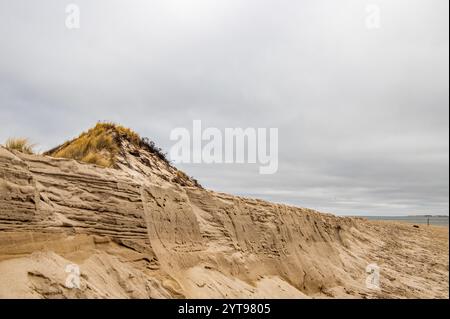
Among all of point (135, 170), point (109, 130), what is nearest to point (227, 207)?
point (135, 170)

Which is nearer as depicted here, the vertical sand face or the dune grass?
the vertical sand face

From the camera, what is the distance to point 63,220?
838 centimetres

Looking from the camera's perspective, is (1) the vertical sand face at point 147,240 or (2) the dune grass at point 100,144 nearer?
(1) the vertical sand face at point 147,240

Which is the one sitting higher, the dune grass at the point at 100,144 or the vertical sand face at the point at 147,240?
the dune grass at the point at 100,144

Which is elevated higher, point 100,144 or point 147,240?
point 100,144

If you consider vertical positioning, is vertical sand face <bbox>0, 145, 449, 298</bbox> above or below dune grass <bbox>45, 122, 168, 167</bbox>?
below

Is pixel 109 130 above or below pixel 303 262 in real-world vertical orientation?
above

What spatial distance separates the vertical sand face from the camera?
7.60 metres

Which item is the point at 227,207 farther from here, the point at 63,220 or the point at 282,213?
the point at 63,220

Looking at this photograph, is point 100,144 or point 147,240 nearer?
point 147,240

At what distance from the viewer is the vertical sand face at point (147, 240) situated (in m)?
7.60

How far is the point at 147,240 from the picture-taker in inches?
380
